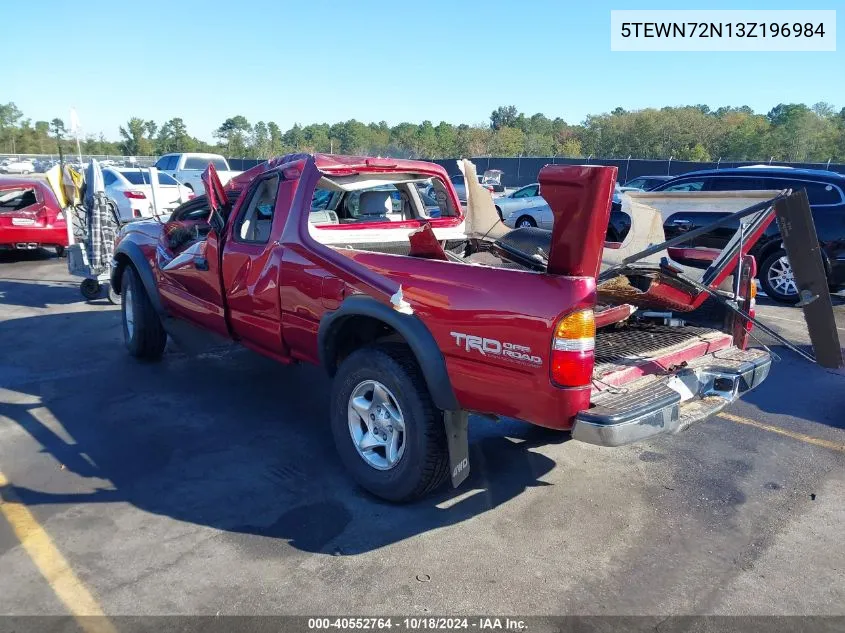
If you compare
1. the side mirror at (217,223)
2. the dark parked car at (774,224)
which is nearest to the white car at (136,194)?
the side mirror at (217,223)

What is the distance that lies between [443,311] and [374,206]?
2.22 m

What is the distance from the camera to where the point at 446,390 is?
10.5 feet

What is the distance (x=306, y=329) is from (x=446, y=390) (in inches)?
51.0

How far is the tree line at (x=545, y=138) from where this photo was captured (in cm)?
4703

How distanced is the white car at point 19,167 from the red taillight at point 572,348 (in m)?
47.1

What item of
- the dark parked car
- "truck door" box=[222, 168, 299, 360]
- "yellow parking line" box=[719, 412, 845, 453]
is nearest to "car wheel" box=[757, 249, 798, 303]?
the dark parked car

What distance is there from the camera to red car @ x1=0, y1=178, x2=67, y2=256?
11.2 m

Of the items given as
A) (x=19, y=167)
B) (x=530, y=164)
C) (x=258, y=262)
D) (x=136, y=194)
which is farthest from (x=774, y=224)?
(x=19, y=167)

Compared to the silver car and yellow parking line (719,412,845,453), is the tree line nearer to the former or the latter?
the silver car

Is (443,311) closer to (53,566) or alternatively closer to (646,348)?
(646,348)

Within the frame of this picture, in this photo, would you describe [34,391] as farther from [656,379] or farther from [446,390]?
[656,379]

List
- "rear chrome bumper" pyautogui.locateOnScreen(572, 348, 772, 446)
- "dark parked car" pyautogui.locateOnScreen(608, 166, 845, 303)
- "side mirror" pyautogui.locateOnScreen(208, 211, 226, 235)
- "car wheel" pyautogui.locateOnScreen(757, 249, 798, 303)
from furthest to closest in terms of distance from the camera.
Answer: "car wheel" pyautogui.locateOnScreen(757, 249, 798, 303), "dark parked car" pyautogui.locateOnScreen(608, 166, 845, 303), "side mirror" pyautogui.locateOnScreen(208, 211, 226, 235), "rear chrome bumper" pyautogui.locateOnScreen(572, 348, 772, 446)

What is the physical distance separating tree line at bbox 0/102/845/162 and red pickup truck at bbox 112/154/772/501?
33.4 m

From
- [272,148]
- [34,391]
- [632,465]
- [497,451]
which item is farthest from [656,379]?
[272,148]
